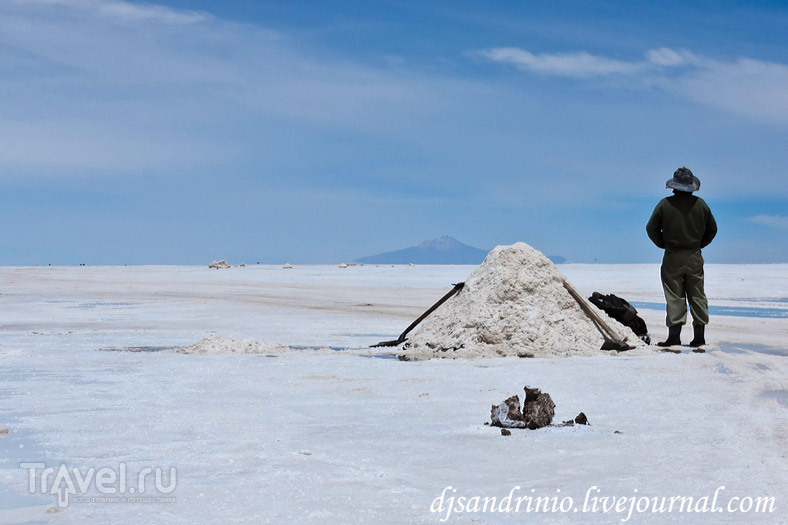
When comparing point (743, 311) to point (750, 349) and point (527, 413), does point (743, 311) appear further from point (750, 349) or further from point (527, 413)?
point (527, 413)

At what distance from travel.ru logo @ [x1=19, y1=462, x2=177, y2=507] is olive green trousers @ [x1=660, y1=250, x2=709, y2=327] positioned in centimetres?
758

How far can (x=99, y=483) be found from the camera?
3.52 m

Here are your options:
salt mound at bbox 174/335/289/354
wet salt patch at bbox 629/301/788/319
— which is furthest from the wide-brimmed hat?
wet salt patch at bbox 629/301/788/319

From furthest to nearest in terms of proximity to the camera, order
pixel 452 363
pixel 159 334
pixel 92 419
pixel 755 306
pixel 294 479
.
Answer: pixel 755 306
pixel 159 334
pixel 452 363
pixel 92 419
pixel 294 479

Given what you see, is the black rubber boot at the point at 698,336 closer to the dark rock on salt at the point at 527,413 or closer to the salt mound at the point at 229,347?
the salt mound at the point at 229,347

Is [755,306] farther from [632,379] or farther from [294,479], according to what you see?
[294,479]

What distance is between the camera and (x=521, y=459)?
3965 millimetres

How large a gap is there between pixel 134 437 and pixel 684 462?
2.91 m

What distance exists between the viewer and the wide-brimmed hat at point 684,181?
10055 mm

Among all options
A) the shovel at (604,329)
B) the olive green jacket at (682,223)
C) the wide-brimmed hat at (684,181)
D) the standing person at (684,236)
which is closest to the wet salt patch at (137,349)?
the shovel at (604,329)

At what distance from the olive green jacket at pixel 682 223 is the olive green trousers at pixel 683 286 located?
128mm

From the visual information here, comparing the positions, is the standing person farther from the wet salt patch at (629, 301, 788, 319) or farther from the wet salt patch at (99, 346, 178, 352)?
the wet salt patch at (99, 346, 178, 352)

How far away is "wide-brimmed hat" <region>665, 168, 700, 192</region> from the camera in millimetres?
10055

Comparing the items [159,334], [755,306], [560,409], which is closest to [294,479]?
[560,409]
